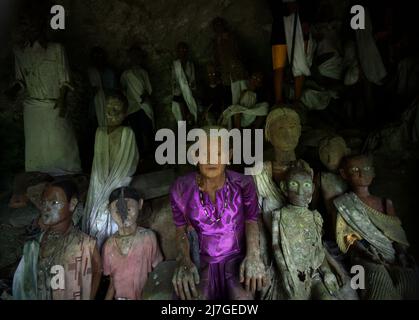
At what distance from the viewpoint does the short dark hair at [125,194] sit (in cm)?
341

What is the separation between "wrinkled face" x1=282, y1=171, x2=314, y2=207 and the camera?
10.5ft

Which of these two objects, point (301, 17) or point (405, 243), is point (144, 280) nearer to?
point (405, 243)

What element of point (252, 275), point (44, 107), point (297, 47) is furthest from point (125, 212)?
point (297, 47)

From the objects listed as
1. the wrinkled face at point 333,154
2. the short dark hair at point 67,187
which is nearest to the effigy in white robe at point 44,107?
the short dark hair at point 67,187

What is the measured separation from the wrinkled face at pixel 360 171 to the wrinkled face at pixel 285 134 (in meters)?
0.58

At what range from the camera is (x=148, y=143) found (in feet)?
17.8

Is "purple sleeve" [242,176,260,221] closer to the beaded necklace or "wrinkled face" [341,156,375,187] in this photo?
the beaded necklace

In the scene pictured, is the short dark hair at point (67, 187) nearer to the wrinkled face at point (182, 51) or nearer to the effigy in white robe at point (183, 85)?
the effigy in white robe at point (183, 85)

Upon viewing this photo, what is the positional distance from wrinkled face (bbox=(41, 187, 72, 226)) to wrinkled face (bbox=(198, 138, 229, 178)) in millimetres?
1318

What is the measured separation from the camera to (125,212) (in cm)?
334

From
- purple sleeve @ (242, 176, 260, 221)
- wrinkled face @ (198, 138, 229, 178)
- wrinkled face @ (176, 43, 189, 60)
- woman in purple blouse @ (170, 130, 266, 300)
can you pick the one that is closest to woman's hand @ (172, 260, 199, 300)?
woman in purple blouse @ (170, 130, 266, 300)

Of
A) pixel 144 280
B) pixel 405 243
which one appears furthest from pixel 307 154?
pixel 144 280

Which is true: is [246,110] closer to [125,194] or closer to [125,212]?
[125,194]
